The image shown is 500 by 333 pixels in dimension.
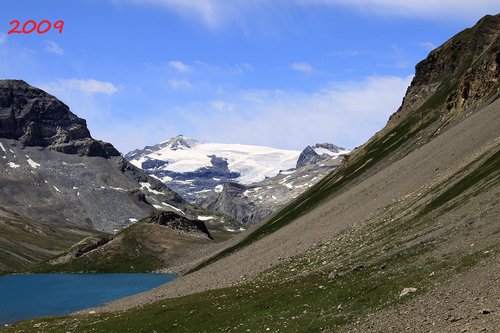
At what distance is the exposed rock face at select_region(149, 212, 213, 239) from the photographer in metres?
180

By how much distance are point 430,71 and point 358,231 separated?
110 m

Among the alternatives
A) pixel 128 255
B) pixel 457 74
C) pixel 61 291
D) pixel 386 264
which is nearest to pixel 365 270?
pixel 386 264

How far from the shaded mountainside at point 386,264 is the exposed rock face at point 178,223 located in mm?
94915

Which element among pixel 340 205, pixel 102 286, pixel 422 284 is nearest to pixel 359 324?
pixel 422 284

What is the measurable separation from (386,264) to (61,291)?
285ft

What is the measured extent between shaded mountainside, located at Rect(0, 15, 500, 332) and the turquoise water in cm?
2326

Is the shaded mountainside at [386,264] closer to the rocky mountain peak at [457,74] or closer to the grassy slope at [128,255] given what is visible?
the rocky mountain peak at [457,74]

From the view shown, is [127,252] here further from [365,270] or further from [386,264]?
[386,264]

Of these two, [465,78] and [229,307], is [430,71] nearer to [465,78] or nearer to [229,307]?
[465,78]

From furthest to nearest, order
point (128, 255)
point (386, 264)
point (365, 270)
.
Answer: point (128, 255)
point (365, 270)
point (386, 264)

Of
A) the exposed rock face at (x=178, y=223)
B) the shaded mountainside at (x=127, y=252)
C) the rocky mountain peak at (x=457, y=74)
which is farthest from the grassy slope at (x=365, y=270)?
the exposed rock face at (x=178, y=223)

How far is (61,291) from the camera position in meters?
104

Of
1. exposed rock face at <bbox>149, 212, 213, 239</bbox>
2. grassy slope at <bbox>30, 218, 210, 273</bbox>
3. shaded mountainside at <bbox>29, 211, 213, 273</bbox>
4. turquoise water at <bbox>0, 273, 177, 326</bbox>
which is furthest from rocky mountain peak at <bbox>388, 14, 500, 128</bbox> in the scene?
exposed rock face at <bbox>149, 212, 213, 239</bbox>

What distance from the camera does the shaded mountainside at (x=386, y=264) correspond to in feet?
94.3
